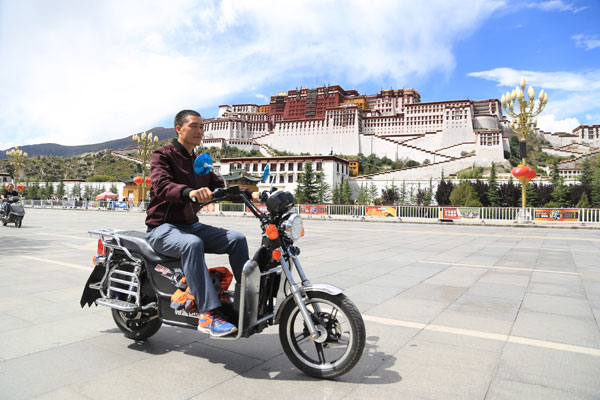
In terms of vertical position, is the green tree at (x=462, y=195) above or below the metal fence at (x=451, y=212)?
above

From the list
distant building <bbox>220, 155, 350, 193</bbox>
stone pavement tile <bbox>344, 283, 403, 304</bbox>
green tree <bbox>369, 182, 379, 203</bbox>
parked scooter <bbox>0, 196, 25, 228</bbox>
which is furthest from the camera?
distant building <bbox>220, 155, 350, 193</bbox>

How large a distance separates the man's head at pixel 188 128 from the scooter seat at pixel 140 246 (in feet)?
2.59

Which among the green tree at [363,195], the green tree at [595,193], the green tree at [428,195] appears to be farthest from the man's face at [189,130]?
the green tree at [363,195]

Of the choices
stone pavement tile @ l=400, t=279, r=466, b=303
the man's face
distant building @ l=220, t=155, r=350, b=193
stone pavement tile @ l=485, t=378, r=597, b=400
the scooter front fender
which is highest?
distant building @ l=220, t=155, r=350, b=193

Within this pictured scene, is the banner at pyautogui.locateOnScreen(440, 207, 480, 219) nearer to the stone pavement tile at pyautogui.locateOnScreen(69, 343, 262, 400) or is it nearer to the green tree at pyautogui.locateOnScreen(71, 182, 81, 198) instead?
the stone pavement tile at pyautogui.locateOnScreen(69, 343, 262, 400)

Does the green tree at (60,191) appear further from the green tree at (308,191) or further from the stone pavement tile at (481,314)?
the stone pavement tile at (481,314)

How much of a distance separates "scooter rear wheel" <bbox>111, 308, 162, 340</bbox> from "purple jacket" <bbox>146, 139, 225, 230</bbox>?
0.72 m

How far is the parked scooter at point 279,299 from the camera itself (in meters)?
2.36

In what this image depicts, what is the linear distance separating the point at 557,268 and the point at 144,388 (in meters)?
7.29

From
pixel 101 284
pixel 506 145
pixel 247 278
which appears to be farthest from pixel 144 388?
pixel 506 145

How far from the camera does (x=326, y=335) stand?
7.75 ft

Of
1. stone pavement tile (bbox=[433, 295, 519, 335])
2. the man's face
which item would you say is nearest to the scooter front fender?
the man's face

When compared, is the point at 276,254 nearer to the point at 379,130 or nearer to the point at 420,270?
the point at 420,270

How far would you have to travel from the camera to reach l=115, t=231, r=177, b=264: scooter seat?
2.71 metres
